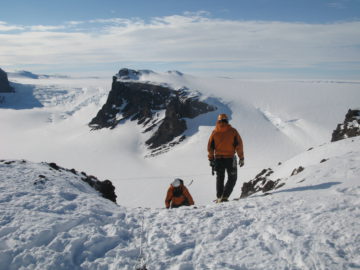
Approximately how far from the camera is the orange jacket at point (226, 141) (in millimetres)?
9258

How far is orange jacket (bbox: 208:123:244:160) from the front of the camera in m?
9.26

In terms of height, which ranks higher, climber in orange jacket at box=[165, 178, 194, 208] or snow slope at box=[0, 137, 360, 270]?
snow slope at box=[0, 137, 360, 270]

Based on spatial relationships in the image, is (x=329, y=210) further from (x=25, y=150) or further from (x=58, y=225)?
(x=25, y=150)

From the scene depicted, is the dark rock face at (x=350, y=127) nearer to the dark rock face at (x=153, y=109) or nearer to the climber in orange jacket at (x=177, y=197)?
the climber in orange jacket at (x=177, y=197)

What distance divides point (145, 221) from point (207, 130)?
198 feet

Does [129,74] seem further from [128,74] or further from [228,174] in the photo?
[228,174]

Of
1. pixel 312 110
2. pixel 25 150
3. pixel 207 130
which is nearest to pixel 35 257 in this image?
pixel 207 130

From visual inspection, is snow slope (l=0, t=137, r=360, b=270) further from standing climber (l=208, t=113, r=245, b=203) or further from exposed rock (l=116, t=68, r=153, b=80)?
exposed rock (l=116, t=68, r=153, b=80)

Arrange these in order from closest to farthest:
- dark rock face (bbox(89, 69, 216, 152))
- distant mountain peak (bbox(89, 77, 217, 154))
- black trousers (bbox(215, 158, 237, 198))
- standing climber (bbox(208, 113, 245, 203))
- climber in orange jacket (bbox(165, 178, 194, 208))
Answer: standing climber (bbox(208, 113, 245, 203)) → black trousers (bbox(215, 158, 237, 198)) → climber in orange jacket (bbox(165, 178, 194, 208)) → distant mountain peak (bbox(89, 77, 217, 154)) → dark rock face (bbox(89, 69, 216, 152))

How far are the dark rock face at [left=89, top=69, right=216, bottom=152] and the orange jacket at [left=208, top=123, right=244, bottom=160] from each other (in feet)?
191

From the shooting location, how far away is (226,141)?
30.4 feet

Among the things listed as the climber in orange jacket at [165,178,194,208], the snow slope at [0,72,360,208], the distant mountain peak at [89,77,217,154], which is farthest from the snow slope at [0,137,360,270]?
the distant mountain peak at [89,77,217,154]

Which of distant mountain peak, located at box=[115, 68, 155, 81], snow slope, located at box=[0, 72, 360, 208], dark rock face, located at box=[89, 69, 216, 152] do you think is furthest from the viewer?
distant mountain peak, located at box=[115, 68, 155, 81]

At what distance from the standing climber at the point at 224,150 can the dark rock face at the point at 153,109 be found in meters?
57.9
